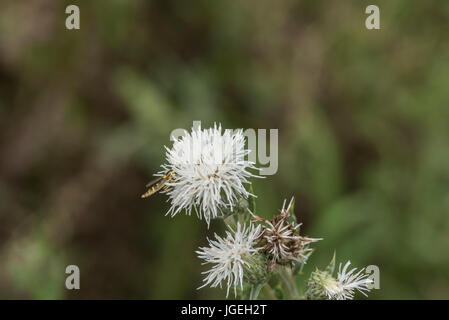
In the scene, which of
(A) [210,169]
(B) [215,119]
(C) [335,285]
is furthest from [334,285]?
(B) [215,119]

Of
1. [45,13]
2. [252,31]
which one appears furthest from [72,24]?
[252,31]

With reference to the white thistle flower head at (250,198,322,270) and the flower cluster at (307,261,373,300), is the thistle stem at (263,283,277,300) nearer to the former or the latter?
the flower cluster at (307,261,373,300)

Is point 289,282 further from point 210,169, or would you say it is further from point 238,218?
point 210,169

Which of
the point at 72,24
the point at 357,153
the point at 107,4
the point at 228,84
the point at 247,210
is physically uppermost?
the point at 107,4

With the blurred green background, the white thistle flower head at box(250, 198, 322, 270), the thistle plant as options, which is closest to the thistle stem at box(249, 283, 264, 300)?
the thistle plant

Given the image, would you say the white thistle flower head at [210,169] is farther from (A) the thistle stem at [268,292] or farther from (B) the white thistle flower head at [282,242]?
(A) the thistle stem at [268,292]

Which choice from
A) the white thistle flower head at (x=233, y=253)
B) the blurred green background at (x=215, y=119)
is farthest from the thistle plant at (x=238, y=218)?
the blurred green background at (x=215, y=119)

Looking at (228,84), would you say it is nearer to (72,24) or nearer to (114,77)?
(114,77)
